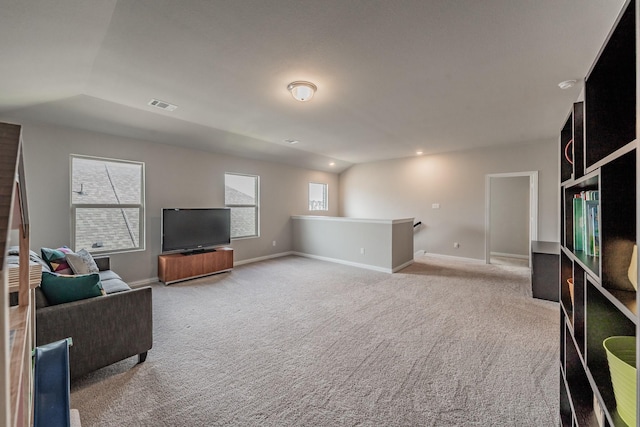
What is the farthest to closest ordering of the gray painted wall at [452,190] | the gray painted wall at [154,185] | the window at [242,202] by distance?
the window at [242,202], the gray painted wall at [452,190], the gray painted wall at [154,185]

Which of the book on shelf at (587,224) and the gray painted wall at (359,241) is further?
the gray painted wall at (359,241)

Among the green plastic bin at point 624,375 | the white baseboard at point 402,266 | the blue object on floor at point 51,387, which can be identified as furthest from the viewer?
the white baseboard at point 402,266

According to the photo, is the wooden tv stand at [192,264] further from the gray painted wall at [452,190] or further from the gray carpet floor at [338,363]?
the gray painted wall at [452,190]

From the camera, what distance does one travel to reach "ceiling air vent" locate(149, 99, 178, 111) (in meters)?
3.31

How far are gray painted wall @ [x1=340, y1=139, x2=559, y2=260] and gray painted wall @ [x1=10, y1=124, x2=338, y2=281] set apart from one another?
2.29 metres

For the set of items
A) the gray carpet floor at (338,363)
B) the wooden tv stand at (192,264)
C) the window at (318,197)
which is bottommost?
the gray carpet floor at (338,363)

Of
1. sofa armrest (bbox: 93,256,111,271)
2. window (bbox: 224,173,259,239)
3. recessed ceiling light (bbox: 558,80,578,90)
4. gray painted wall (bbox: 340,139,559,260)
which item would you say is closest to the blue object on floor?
sofa armrest (bbox: 93,256,111,271)

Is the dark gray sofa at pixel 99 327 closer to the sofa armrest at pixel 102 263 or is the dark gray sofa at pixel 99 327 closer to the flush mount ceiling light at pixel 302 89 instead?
the sofa armrest at pixel 102 263

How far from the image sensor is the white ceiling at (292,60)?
180 cm

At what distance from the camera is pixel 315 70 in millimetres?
2592

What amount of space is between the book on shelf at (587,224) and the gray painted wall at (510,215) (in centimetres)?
602

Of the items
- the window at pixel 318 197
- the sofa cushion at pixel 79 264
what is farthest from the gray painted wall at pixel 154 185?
the sofa cushion at pixel 79 264

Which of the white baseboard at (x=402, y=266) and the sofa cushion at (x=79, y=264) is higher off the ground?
the sofa cushion at (x=79, y=264)

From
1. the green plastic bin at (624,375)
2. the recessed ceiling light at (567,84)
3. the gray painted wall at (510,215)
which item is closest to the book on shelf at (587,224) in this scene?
the green plastic bin at (624,375)
